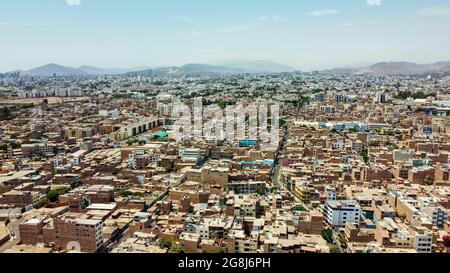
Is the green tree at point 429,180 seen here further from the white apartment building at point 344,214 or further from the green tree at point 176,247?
the green tree at point 176,247

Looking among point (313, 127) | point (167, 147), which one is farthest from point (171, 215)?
point (313, 127)

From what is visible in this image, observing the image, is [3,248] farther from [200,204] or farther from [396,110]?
[396,110]

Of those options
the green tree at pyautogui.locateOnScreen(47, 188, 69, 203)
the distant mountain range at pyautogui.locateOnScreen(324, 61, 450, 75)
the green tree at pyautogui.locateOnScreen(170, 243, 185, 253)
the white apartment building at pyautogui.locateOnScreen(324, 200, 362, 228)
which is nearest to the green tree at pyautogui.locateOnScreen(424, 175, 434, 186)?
the distant mountain range at pyautogui.locateOnScreen(324, 61, 450, 75)

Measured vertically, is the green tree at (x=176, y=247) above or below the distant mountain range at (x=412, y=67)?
below

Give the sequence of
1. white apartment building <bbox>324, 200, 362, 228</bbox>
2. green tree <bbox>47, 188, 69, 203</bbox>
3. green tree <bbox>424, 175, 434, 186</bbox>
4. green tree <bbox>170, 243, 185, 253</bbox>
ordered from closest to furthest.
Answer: green tree <bbox>170, 243, 185, 253</bbox> → white apartment building <bbox>324, 200, 362, 228</bbox> → green tree <bbox>47, 188, 69, 203</bbox> → green tree <bbox>424, 175, 434, 186</bbox>

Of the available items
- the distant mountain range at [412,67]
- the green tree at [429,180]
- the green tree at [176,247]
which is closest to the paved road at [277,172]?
the distant mountain range at [412,67]

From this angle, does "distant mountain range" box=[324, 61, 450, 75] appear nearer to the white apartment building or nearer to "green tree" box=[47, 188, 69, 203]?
the white apartment building

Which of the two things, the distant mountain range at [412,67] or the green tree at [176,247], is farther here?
the green tree at [176,247]

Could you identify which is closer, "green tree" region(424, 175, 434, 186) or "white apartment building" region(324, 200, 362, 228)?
"white apartment building" region(324, 200, 362, 228)

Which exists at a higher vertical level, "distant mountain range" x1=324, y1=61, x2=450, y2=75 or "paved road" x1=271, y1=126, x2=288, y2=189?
"distant mountain range" x1=324, y1=61, x2=450, y2=75

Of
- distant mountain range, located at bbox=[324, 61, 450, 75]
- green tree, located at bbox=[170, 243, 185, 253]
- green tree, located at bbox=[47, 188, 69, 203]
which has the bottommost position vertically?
green tree, located at bbox=[47, 188, 69, 203]

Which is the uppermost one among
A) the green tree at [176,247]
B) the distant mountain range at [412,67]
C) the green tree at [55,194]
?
the distant mountain range at [412,67]
